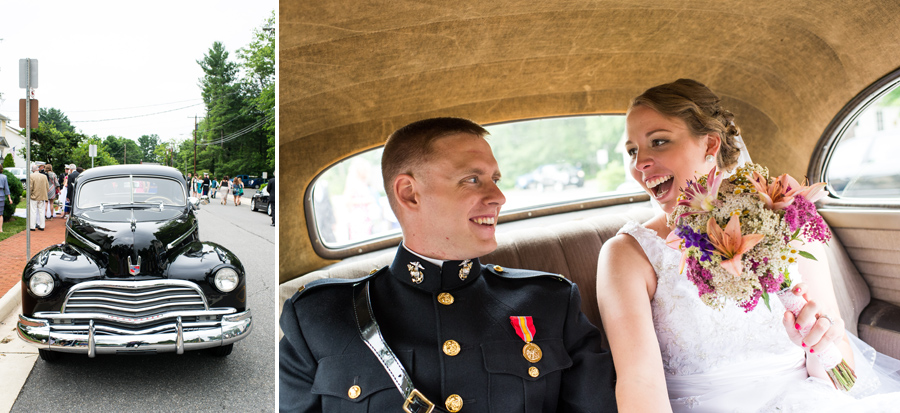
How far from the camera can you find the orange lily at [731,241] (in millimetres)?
1233

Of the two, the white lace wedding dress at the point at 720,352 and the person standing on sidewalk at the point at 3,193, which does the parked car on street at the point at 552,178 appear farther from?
the person standing on sidewalk at the point at 3,193

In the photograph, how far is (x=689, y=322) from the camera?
5.23ft

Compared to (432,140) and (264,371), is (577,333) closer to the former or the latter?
(432,140)

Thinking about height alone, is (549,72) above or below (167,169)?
above

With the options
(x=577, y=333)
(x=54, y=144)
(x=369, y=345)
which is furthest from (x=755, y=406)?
(x=54, y=144)

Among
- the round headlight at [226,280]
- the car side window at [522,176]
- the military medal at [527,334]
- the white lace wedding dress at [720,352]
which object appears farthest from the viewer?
the round headlight at [226,280]

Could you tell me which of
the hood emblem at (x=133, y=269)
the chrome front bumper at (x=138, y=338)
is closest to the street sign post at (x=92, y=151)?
the hood emblem at (x=133, y=269)

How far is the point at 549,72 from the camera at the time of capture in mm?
2176

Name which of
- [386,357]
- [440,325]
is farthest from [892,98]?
[386,357]

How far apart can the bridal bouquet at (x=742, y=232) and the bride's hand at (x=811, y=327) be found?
0.10 metres

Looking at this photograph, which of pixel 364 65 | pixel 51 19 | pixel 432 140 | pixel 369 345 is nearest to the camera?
pixel 369 345

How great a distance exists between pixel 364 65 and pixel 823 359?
71.1 inches

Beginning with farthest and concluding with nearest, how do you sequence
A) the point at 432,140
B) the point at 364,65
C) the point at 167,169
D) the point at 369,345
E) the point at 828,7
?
1. the point at 167,169
2. the point at 828,7
3. the point at 364,65
4. the point at 432,140
5. the point at 369,345

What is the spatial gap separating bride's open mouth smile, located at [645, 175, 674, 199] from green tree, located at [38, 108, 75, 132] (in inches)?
130
